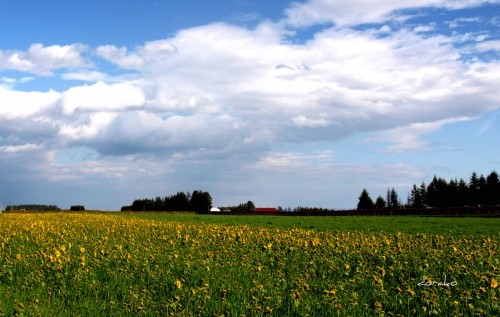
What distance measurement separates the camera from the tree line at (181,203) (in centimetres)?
17238

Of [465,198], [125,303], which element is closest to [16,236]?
[125,303]

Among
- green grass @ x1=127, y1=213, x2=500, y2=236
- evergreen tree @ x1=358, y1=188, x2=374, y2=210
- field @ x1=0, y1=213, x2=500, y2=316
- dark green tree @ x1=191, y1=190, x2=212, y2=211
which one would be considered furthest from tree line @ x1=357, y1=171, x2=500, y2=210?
field @ x1=0, y1=213, x2=500, y2=316

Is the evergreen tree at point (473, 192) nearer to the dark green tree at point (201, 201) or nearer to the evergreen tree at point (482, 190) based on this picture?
the evergreen tree at point (482, 190)

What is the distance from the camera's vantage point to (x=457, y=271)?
1171 centimetres

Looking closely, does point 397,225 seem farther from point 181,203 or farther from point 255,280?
point 181,203

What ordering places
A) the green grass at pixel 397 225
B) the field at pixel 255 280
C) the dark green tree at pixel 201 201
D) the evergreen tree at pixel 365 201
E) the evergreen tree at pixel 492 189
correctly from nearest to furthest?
the field at pixel 255 280 < the green grass at pixel 397 225 < the evergreen tree at pixel 492 189 < the evergreen tree at pixel 365 201 < the dark green tree at pixel 201 201

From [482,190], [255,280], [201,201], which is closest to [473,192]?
[482,190]

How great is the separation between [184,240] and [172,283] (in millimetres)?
7325

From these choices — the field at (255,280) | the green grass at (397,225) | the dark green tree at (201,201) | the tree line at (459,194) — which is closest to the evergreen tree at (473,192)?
the tree line at (459,194)

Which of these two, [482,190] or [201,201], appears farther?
[201,201]

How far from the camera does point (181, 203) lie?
17625cm

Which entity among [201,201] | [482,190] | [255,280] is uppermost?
[482,190]

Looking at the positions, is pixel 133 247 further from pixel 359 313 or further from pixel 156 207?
pixel 156 207

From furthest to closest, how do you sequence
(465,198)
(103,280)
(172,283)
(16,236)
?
(465,198), (16,236), (103,280), (172,283)
